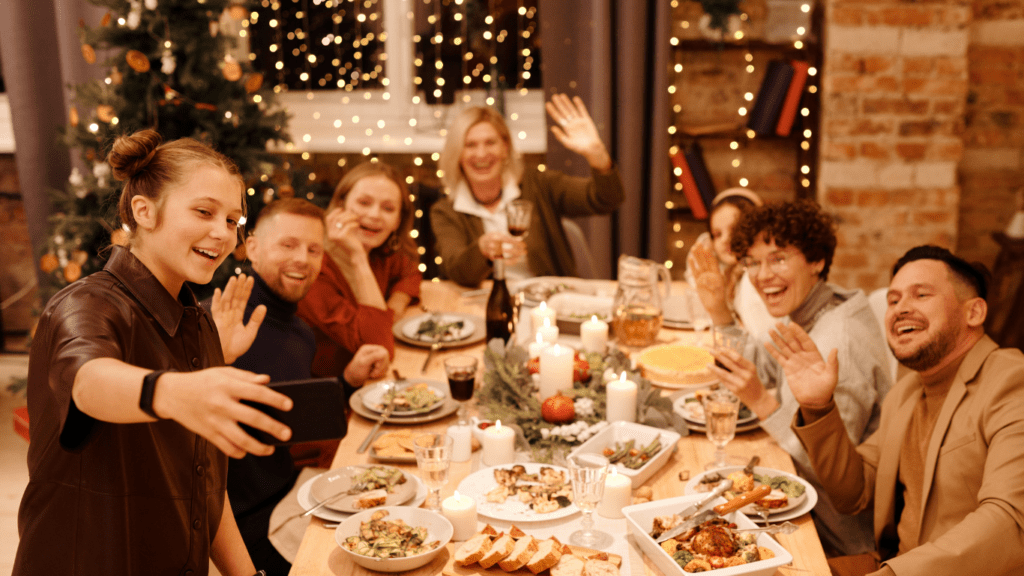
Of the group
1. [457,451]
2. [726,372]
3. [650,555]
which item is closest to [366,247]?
[457,451]

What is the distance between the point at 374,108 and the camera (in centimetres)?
438

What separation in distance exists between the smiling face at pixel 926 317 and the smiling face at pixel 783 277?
1.15 feet

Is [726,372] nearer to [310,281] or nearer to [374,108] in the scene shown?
[310,281]

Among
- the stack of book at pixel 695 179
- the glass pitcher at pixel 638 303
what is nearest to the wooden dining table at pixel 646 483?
the glass pitcher at pixel 638 303

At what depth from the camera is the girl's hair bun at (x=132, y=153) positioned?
1.06 metres

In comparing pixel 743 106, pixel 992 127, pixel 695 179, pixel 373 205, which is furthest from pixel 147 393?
pixel 992 127

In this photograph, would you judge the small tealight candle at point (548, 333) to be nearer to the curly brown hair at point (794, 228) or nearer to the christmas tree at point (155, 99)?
the curly brown hair at point (794, 228)

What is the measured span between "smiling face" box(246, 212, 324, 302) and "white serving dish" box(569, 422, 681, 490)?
89cm

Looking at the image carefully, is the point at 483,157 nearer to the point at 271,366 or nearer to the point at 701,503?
the point at 271,366

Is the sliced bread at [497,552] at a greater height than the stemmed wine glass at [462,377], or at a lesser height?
lesser

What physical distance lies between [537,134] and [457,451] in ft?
9.56

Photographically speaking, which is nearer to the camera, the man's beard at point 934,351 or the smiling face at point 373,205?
the man's beard at point 934,351

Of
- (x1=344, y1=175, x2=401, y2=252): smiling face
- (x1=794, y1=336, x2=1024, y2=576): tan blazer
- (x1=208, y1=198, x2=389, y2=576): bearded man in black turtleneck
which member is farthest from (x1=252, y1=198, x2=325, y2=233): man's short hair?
(x1=794, y1=336, x2=1024, y2=576): tan blazer

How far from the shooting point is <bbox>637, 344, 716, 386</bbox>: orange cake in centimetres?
197
